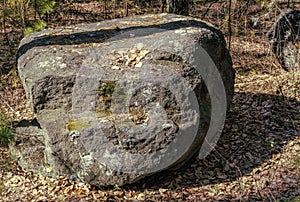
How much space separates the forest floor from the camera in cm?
357

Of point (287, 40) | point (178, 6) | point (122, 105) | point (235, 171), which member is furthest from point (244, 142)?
point (178, 6)

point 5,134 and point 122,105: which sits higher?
point 122,105

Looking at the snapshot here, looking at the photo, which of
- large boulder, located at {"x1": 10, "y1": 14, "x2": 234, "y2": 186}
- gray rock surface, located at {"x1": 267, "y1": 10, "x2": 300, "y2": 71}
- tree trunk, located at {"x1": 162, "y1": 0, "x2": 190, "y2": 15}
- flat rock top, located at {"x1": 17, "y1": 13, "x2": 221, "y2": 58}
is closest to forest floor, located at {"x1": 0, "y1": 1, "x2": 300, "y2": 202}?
large boulder, located at {"x1": 10, "y1": 14, "x2": 234, "y2": 186}

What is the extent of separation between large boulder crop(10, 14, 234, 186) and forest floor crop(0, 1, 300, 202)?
13cm

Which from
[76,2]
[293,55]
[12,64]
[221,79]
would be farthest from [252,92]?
[76,2]

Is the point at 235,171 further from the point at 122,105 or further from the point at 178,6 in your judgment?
the point at 178,6

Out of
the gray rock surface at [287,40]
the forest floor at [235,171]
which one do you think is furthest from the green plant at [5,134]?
the gray rock surface at [287,40]

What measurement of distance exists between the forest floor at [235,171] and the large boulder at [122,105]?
0.44 ft

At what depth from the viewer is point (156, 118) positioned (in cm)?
348

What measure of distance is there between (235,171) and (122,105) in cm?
130

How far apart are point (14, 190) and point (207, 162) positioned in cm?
191

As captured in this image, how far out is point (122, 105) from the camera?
3.57 metres

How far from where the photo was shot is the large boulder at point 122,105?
3439mm

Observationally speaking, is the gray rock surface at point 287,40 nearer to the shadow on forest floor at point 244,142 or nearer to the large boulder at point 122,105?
the shadow on forest floor at point 244,142
